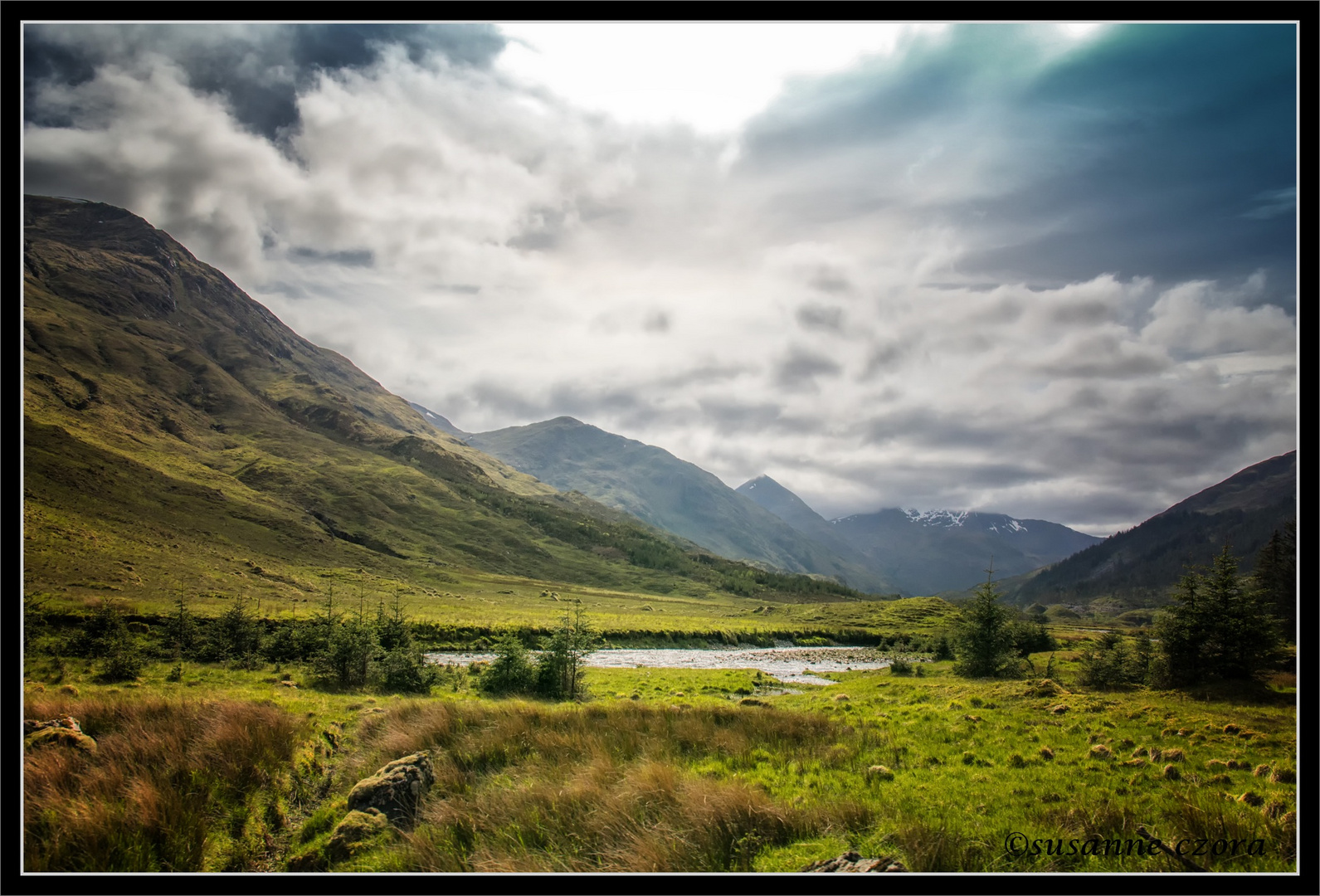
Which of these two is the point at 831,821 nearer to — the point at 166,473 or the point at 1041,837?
the point at 1041,837

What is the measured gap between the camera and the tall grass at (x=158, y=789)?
6.59m

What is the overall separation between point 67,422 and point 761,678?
240 metres

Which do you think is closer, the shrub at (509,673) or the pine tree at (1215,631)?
the pine tree at (1215,631)

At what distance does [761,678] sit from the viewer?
43.8 metres

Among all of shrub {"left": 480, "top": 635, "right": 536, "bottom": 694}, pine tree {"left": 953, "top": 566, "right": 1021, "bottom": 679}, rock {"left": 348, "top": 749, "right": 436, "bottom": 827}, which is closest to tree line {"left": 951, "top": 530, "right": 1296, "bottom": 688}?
pine tree {"left": 953, "top": 566, "right": 1021, "bottom": 679}

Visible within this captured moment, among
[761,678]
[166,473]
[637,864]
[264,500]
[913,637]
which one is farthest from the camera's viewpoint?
[264,500]

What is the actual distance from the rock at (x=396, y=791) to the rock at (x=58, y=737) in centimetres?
477

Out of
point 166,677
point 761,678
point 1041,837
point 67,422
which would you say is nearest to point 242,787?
point 1041,837

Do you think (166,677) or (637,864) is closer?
(637,864)

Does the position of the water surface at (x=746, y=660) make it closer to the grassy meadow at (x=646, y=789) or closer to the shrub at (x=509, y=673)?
the shrub at (x=509, y=673)

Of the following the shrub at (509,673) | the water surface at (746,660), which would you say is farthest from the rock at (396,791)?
the water surface at (746,660)

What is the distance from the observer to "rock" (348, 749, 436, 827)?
8656 millimetres

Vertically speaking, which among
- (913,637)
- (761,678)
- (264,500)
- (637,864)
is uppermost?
(264,500)

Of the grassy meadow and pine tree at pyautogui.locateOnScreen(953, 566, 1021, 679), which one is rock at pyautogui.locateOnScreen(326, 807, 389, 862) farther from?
pine tree at pyautogui.locateOnScreen(953, 566, 1021, 679)
